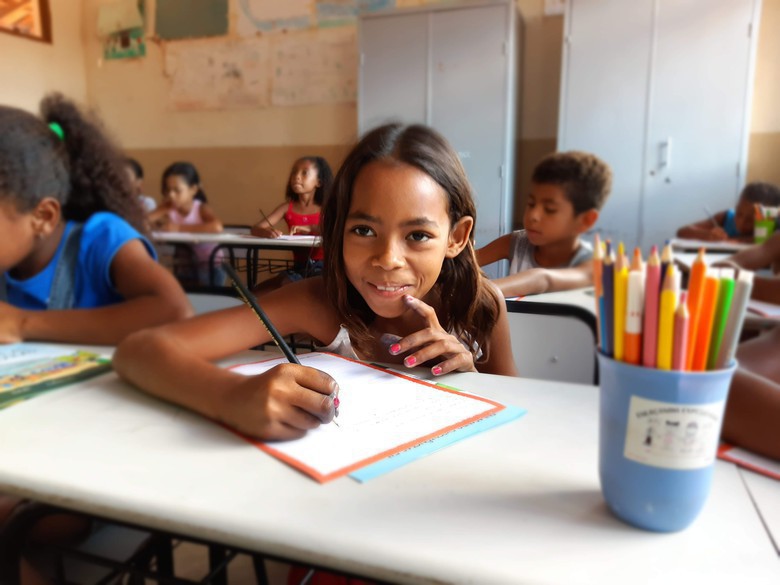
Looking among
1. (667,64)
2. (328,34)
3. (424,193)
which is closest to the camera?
(424,193)

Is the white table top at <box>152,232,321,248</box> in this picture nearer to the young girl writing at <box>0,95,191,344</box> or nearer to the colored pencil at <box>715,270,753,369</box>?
the young girl writing at <box>0,95,191,344</box>

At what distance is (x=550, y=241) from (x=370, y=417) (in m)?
0.21

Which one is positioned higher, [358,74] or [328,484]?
[358,74]

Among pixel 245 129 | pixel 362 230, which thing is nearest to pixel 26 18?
pixel 245 129

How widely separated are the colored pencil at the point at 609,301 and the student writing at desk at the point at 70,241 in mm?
426

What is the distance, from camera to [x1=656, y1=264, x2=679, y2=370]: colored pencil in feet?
0.82

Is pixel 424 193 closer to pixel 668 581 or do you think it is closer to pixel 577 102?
pixel 668 581

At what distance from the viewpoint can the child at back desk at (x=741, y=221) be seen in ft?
1.88

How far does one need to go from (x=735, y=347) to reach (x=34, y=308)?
0.74m

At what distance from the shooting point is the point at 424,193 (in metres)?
0.38

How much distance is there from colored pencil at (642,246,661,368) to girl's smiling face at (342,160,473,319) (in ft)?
0.52

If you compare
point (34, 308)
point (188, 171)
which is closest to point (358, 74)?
point (188, 171)

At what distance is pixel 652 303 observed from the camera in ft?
0.84

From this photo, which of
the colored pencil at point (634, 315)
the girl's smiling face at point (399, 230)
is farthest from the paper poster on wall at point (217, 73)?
the colored pencil at point (634, 315)
